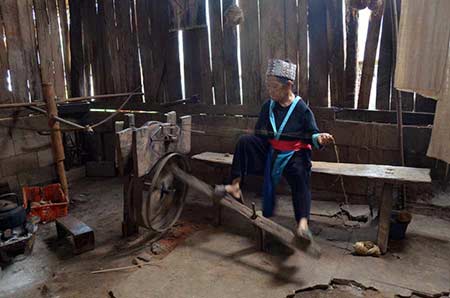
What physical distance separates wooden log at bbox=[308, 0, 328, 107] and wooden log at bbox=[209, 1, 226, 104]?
1.37 m

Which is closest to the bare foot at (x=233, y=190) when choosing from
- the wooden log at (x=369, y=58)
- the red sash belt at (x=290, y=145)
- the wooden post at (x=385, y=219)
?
the red sash belt at (x=290, y=145)

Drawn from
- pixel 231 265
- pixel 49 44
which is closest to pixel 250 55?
pixel 231 265

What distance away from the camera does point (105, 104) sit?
697 cm

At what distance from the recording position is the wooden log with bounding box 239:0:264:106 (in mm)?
5328

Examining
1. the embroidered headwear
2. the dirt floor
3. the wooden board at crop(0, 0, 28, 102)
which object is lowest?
the dirt floor

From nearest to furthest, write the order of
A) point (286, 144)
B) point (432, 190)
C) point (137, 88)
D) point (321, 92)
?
point (286, 144) → point (432, 190) → point (321, 92) → point (137, 88)

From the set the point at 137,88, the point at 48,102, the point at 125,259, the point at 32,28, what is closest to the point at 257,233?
the point at 125,259

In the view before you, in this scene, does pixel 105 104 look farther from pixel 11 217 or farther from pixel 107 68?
pixel 11 217

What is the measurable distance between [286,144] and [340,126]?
147cm

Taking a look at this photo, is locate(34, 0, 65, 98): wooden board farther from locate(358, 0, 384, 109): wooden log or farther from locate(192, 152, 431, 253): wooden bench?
locate(358, 0, 384, 109): wooden log

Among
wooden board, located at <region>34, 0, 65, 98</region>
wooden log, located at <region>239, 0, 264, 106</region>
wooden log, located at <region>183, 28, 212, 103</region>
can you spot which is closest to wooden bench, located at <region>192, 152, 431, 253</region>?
wooden log, located at <region>239, 0, 264, 106</region>

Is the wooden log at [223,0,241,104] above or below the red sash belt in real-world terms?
above

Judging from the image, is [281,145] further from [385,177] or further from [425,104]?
[425,104]

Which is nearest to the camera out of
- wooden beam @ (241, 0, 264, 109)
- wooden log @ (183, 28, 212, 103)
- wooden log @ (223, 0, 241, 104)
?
wooden beam @ (241, 0, 264, 109)
